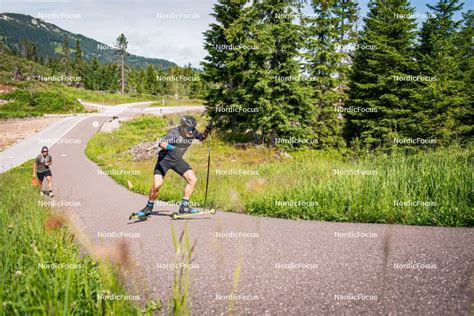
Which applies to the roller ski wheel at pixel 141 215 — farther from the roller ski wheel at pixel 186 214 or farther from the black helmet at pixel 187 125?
the black helmet at pixel 187 125

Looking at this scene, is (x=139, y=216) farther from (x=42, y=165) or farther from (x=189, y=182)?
(x=42, y=165)

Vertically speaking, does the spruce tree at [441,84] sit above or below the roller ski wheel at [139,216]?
above

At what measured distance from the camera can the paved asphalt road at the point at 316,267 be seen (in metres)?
3.18

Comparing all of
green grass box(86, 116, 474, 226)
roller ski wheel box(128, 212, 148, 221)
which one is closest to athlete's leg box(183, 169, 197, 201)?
roller ski wheel box(128, 212, 148, 221)

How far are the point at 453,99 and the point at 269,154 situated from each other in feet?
44.6

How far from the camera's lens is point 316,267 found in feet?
13.6

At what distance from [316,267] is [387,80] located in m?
→ 24.3

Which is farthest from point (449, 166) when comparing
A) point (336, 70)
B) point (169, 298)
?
point (336, 70)

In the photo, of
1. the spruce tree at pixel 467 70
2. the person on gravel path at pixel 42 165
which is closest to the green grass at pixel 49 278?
the person on gravel path at pixel 42 165

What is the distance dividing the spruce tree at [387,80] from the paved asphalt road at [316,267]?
19.8 m

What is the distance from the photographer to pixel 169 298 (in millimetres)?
3557

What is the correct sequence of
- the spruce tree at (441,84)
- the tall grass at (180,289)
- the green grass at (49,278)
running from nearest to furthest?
1. the tall grass at (180,289)
2. the green grass at (49,278)
3. the spruce tree at (441,84)

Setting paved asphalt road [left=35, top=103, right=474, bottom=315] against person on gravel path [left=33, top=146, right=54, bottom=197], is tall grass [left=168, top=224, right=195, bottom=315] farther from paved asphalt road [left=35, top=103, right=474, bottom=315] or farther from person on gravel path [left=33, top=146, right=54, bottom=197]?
person on gravel path [left=33, top=146, right=54, bottom=197]

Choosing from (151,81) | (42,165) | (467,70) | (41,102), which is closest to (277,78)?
(42,165)
